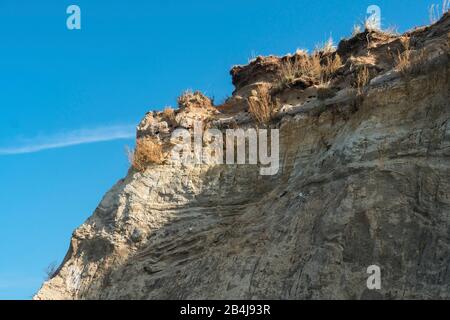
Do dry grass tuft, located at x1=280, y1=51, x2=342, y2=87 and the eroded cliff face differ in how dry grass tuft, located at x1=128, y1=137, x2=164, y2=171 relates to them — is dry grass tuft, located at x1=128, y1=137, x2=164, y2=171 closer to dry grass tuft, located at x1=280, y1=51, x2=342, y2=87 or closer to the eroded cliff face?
the eroded cliff face

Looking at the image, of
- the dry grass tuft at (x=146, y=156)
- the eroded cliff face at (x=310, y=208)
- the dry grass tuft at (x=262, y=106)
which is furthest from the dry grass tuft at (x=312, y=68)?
the dry grass tuft at (x=146, y=156)

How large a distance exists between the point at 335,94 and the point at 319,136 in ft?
3.05

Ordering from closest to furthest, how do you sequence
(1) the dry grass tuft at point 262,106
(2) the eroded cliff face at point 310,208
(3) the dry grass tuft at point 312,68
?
(2) the eroded cliff face at point 310,208
(1) the dry grass tuft at point 262,106
(3) the dry grass tuft at point 312,68

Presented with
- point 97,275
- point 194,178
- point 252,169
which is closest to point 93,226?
point 97,275

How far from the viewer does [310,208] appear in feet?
36.6

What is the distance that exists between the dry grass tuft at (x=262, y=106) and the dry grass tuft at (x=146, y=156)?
2070 mm

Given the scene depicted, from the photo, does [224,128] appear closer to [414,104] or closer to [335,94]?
[335,94]

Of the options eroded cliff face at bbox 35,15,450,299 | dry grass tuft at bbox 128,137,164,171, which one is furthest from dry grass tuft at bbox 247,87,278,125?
dry grass tuft at bbox 128,137,164,171

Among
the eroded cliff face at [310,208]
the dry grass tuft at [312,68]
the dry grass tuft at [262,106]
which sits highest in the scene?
the dry grass tuft at [312,68]

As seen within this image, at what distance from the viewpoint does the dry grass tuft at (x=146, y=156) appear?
45.9 feet

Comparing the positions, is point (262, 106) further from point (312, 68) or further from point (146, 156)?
point (146, 156)

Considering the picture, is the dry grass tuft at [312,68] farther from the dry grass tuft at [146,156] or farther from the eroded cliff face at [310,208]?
the dry grass tuft at [146,156]

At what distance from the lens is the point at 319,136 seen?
12594 millimetres
